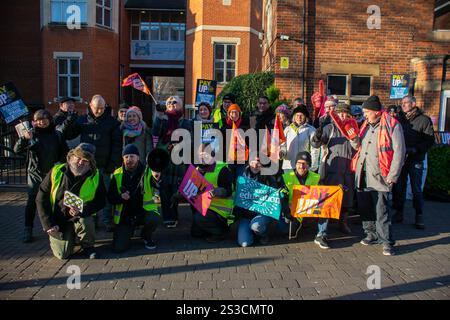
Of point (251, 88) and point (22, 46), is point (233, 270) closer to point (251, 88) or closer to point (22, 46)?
point (251, 88)

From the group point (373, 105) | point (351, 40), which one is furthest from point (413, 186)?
point (351, 40)

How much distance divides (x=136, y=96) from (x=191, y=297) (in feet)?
93.2

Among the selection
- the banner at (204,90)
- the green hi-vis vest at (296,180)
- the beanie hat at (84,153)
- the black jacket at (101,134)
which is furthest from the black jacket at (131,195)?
the banner at (204,90)

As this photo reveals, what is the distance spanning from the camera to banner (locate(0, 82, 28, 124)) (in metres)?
6.31

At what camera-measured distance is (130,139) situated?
5.96 metres

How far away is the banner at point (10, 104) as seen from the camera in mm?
6313

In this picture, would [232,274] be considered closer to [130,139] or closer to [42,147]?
[130,139]

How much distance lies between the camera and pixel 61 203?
4.68 metres

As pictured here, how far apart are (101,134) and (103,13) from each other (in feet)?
65.6

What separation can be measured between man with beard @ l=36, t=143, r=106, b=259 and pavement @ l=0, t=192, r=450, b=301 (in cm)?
25

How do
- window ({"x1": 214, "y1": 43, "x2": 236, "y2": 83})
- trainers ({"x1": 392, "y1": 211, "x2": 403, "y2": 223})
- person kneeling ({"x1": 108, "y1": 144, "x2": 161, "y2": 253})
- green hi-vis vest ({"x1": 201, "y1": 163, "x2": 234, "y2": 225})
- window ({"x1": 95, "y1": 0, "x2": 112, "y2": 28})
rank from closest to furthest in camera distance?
person kneeling ({"x1": 108, "y1": 144, "x2": 161, "y2": 253}) → green hi-vis vest ({"x1": 201, "y1": 163, "x2": 234, "y2": 225}) → trainers ({"x1": 392, "y1": 211, "x2": 403, "y2": 223}) → window ({"x1": 214, "y1": 43, "x2": 236, "y2": 83}) → window ({"x1": 95, "y1": 0, "x2": 112, "y2": 28})

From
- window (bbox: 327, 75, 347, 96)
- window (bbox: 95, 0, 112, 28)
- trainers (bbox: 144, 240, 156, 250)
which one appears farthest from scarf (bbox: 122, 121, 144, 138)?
window (bbox: 95, 0, 112, 28)

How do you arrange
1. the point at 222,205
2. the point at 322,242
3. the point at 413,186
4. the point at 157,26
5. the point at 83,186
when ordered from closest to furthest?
the point at 83,186, the point at 322,242, the point at 222,205, the point at 413,186, the point at 157,26

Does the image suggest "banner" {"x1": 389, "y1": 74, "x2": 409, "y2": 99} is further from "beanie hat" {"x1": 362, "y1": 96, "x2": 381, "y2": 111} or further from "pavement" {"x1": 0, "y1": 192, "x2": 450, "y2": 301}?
"beanie hat" {"x1": 362, "y1": 96, "x2": 381, "y2": 111}
